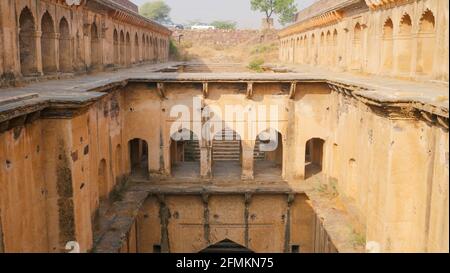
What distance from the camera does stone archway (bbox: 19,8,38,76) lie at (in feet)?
39.8

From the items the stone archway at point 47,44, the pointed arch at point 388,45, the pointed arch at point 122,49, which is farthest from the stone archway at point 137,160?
the pointed arch at point 388,45

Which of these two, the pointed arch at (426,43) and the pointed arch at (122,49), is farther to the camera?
the pointed arch at (122,49)

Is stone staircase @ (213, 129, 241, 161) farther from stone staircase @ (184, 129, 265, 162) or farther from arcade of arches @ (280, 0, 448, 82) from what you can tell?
arcade of arches @ (280, 0, 448, 82)

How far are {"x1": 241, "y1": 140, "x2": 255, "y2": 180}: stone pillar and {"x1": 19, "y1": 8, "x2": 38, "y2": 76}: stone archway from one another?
21.7 feet

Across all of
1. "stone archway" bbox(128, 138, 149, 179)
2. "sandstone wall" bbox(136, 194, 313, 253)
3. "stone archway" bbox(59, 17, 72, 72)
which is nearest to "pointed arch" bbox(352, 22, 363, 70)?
"sandstone wall" bbox(136, 194, 313, 253)

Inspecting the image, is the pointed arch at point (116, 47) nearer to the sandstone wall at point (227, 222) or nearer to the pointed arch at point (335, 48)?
the sandstone wall at point (227, 222)

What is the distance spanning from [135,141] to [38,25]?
631 cm

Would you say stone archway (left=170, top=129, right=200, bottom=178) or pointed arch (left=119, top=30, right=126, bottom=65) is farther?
pointed arch (left=119, top=30, right=126, bottom=65)

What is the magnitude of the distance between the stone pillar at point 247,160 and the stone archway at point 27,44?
6.63 meters

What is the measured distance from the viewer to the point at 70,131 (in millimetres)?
9156

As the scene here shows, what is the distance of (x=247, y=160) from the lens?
1605cm

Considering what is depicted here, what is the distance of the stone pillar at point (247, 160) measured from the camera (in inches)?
631
